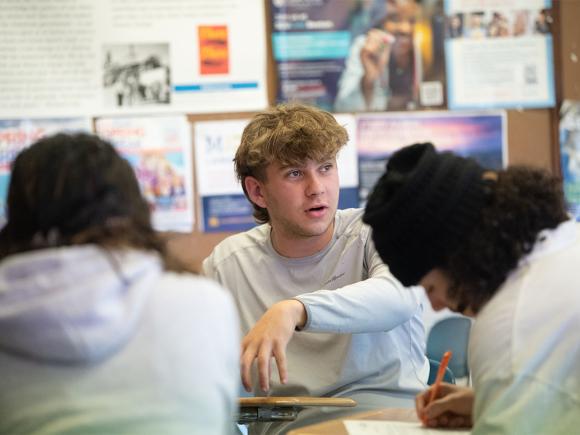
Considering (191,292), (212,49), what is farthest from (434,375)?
(212,49)

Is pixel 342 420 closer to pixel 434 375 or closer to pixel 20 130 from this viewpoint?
pixel 434 375

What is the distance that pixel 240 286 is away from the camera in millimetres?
2246

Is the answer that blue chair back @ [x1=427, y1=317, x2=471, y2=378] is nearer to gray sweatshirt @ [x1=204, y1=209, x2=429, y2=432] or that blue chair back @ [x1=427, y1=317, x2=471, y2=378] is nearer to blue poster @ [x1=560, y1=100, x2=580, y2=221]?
blue poster @ [x1=560, y1=100, x2=580, y2=221]

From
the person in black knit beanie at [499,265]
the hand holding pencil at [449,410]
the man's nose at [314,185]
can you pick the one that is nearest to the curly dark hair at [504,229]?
the person in black knit beanie at [499,265]

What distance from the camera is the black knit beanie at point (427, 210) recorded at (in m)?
1.31

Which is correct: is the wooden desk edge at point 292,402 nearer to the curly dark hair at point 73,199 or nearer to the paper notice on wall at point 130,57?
the curly dark hair at point 73,199

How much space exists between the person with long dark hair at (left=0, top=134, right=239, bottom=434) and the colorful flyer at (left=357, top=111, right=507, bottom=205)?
2.23m

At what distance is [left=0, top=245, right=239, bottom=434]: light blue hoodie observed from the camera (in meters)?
1.05

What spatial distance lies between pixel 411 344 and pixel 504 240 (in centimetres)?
91

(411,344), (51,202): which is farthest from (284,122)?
(51,202)

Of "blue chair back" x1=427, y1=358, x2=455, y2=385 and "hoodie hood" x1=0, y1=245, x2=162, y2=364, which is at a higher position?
"hoodie hood" x1=0, y1=245, x2=162, y2=364

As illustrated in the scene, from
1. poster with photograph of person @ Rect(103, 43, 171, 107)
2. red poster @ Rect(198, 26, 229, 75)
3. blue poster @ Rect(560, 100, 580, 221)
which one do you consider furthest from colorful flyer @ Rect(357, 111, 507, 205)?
poster with photograph of person @ Rect(103, 43, 171, 107)

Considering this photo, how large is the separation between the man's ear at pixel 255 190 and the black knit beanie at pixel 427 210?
3.35 feet

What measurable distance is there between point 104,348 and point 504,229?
67 cm
